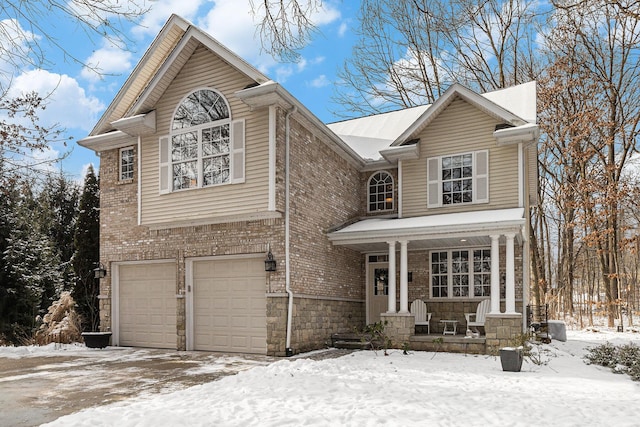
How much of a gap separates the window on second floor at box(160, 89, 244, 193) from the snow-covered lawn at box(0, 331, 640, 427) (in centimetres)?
481

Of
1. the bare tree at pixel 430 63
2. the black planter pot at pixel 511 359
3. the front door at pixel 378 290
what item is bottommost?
the black planter pot at pixel 511 359

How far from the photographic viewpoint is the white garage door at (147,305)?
1258 centimetres

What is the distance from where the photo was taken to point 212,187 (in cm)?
1149

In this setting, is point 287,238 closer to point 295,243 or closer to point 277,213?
point 295,243

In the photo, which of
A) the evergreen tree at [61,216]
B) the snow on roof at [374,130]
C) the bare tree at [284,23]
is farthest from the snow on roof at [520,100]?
the evergreen tree at [61,216]

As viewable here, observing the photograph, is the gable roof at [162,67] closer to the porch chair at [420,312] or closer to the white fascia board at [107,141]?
the white fascia board at [107,141]

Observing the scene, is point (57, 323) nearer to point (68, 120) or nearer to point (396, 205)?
point (68, 120)

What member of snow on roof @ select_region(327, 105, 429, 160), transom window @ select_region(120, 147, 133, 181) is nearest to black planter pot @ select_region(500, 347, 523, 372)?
snow on roof @ select_region(327, 105, 429, 160)

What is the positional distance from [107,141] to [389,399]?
34.5 feet

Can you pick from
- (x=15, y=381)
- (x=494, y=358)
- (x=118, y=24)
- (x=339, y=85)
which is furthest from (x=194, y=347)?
(x=339, y=85)

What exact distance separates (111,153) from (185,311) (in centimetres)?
498

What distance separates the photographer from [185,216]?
11.8 metres

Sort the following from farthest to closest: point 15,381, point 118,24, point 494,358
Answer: point 494,358
point 15,381
point 118,24

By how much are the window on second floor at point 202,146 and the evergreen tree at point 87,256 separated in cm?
455
